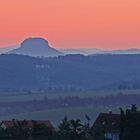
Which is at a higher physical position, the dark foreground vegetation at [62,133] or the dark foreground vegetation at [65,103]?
the dark foreground vegetation at [65,103]

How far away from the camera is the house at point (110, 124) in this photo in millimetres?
66794

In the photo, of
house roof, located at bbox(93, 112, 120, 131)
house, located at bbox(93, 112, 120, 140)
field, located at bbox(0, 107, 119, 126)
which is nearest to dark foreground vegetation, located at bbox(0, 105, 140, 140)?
house, located at bbox(93, 112, 120, 140)

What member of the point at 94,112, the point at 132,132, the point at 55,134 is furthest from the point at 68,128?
the point at 94,112

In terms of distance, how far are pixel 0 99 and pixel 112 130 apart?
98.3 meters

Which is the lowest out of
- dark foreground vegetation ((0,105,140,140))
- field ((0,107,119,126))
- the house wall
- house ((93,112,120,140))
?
dark foreground vegetation ((0,105,140,140))

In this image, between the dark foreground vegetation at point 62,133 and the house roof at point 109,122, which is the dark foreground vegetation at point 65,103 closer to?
the house roof at point 109,122

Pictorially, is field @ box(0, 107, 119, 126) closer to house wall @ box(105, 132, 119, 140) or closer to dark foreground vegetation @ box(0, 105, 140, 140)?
house wall @ box(105, 132, 119, 140)

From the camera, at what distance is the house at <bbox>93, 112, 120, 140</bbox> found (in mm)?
66794

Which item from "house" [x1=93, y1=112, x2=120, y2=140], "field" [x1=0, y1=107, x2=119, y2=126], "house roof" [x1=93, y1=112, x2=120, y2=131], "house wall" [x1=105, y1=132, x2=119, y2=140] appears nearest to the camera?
"house wall" [x1=105, y1=132, x2=119, y2=140]

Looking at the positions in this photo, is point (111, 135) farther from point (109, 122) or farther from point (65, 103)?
point (65, 103)

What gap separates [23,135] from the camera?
54.2 m

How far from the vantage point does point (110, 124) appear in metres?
70.8

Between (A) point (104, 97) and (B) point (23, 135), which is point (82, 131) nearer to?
(B) point (23, 135)

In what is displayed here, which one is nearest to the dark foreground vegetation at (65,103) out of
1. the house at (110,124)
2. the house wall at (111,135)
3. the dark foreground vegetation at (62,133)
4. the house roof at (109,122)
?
the house roof at (109,122)
